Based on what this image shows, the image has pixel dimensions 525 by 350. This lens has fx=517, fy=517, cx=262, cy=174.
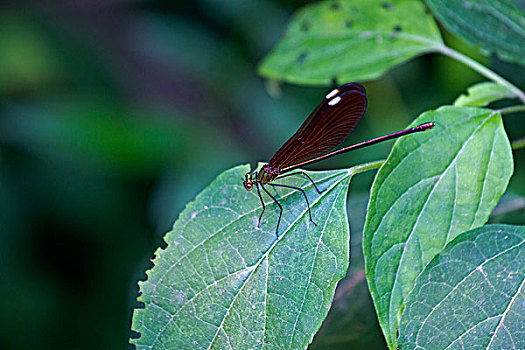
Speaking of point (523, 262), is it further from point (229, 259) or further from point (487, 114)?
point (229, 259)

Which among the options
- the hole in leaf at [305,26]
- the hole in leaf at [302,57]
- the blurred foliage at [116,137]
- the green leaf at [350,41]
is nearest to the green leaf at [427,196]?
the green leaf at [350,41]

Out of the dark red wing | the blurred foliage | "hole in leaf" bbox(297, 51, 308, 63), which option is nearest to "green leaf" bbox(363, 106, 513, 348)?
the dark red wing

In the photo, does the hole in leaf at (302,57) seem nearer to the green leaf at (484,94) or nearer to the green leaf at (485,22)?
the green leaf at (485,22)

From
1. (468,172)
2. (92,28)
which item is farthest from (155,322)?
(92,28)

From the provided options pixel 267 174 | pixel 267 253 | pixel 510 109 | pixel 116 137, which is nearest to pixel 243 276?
pixel 267 253

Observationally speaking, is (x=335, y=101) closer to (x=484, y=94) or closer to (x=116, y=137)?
(x=484, y=94)
